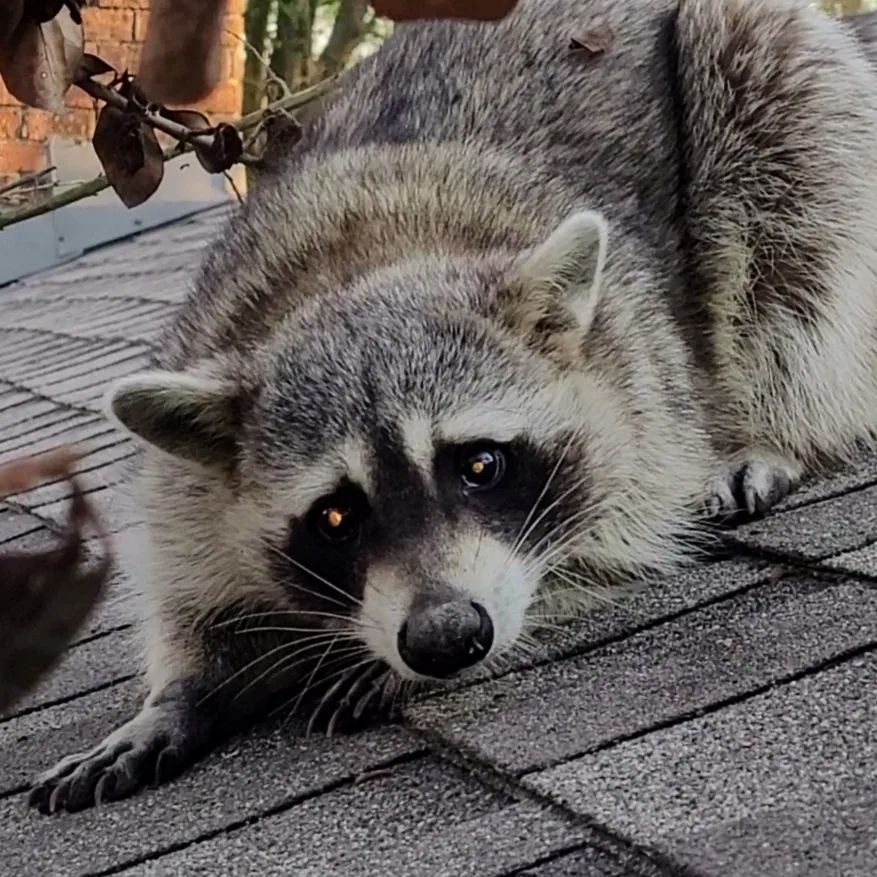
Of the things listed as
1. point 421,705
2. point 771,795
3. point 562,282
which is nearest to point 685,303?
point 562,282

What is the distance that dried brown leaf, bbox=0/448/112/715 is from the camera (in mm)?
469

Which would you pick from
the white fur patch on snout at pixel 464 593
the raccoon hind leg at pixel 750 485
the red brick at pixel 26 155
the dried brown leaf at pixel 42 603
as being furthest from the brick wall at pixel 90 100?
the raccoon hind leg at pixel 750 485

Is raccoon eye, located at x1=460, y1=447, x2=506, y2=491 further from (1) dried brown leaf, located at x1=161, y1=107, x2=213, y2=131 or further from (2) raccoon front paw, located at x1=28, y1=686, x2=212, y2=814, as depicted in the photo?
(1) dried brown leaf, located at x1=161, y1=107, x2=213, y2=131

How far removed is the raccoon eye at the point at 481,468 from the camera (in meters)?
2.34

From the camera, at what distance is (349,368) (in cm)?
242

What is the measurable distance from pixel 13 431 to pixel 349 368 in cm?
191

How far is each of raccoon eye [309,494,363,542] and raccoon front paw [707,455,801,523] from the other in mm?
704

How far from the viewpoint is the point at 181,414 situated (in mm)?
2572

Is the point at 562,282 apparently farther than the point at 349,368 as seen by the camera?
Yes

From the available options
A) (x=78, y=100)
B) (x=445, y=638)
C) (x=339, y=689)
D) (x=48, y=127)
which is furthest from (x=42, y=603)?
(x=78, y=100)

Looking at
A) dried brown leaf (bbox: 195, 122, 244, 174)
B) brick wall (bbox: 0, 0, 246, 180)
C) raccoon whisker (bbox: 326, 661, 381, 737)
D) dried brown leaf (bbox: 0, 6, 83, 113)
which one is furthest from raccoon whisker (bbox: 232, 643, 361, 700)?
dried brown leaf (bbox: 0, 6, 83, 113)

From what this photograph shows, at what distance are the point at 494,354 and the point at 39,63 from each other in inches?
78.2

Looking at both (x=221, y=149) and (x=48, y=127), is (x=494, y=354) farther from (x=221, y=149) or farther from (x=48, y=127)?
(x=48, y=127)

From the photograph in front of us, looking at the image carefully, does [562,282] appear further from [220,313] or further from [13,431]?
[13,431]
